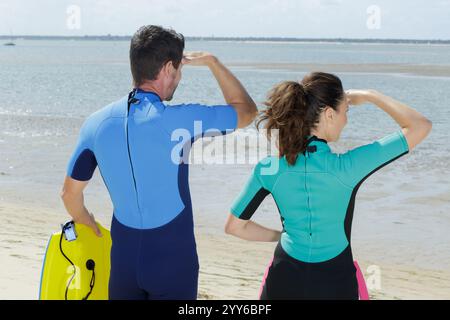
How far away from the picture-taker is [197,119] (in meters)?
2.87

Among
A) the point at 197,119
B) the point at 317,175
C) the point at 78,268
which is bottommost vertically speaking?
the point at 78,268

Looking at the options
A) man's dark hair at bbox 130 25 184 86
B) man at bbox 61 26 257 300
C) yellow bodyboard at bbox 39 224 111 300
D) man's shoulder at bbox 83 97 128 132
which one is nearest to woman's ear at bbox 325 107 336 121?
man at bbox 61 26 257 300

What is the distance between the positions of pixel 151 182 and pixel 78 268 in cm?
101

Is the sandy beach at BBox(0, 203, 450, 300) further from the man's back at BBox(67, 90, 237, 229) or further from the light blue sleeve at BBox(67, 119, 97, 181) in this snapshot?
the man's back at BBox(67, 90, 237, 229)

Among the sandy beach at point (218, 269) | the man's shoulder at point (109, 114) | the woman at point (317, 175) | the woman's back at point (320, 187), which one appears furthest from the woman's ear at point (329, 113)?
the sandy beach at point (218, 269)

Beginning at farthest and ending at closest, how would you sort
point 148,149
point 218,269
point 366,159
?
point 218,269, point 148,149, point 366,159

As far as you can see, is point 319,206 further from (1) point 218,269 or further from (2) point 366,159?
(1) point 218,269

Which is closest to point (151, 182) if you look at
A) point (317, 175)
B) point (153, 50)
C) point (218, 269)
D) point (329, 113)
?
point (153, 50)

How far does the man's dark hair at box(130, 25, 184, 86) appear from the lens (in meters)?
2.86

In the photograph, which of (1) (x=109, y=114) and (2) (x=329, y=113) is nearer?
(2) (x=329, y=113)

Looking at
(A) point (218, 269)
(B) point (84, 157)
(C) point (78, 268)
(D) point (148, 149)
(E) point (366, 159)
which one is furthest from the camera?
(A) point (218, 269)

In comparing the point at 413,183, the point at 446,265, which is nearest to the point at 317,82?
the point at 446,265

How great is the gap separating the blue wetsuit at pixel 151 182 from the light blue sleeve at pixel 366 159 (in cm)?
52

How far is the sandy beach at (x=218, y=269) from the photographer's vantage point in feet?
20.0
